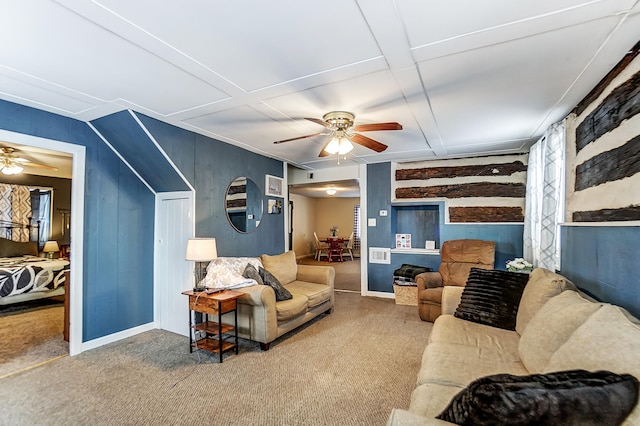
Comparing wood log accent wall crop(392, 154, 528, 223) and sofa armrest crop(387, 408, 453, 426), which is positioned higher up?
wood log accent wall crop(392, 154, 528, 223)

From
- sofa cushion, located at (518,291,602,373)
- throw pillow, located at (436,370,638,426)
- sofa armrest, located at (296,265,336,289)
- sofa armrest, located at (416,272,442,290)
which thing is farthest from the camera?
sofa armrest, located at (296,265,336,289)

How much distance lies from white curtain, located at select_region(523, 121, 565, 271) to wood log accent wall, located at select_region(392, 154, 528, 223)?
0.83 m

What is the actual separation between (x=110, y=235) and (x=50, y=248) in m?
3.99

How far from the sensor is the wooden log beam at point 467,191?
181 inches

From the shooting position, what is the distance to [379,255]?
548cm

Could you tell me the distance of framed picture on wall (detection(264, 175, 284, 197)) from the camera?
4.95 m

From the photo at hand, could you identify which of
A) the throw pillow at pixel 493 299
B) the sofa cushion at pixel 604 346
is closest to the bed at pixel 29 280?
the throw pillow at pixel 493 299

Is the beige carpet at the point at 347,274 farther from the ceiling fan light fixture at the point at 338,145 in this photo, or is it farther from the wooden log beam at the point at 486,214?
the ceiling fan light fixture at the point at 338,145

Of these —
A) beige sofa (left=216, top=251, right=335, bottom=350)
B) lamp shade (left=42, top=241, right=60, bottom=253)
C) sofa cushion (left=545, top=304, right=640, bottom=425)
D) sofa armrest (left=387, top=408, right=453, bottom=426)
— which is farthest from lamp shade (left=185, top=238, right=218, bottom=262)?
lamp shade (left=42, top=241, right=60, bottom=253)

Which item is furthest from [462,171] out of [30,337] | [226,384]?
[30,337]

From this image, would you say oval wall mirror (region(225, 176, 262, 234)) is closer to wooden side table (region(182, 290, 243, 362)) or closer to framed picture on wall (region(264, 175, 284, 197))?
framed picture on wall (region(264, 175, 284, 197))

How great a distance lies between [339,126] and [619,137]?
6.84 feet

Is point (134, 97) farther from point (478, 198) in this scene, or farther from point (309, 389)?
point (478, 198)

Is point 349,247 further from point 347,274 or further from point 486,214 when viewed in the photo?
point 486,214
